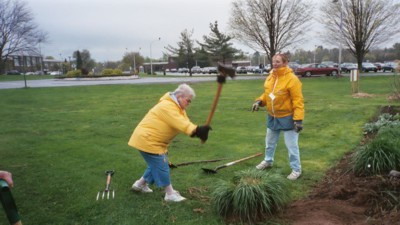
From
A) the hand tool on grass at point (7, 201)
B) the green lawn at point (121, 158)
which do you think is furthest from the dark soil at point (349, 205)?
the hand tool on grass at point (7, 201)

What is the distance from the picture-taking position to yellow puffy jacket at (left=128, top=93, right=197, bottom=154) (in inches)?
184

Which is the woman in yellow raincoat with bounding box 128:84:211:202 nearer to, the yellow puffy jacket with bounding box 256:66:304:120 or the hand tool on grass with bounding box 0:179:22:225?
the yellow puffy jacket with bounding box 256:66:304:120

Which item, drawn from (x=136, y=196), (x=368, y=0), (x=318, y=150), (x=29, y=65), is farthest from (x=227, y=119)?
(x=29, y=65)

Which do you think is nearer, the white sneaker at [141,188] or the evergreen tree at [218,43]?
the white sneaker at [141,188]

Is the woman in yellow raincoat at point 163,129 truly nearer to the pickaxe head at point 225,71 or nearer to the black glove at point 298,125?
the pickaxe head at point 225,71

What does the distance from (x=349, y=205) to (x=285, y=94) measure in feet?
6.26

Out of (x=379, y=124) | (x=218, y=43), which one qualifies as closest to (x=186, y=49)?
(x=218, y=43)

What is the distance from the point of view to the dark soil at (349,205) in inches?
164

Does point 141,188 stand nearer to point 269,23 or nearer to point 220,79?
point 220,79

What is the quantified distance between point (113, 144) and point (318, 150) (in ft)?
15.1

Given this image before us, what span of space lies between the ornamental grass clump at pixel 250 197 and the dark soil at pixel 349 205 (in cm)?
24

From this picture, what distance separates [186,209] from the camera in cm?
487

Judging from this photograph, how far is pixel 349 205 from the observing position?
4590 mm

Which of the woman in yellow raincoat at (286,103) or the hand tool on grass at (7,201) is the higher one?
the woman in yellow raincoat at (286,103)
